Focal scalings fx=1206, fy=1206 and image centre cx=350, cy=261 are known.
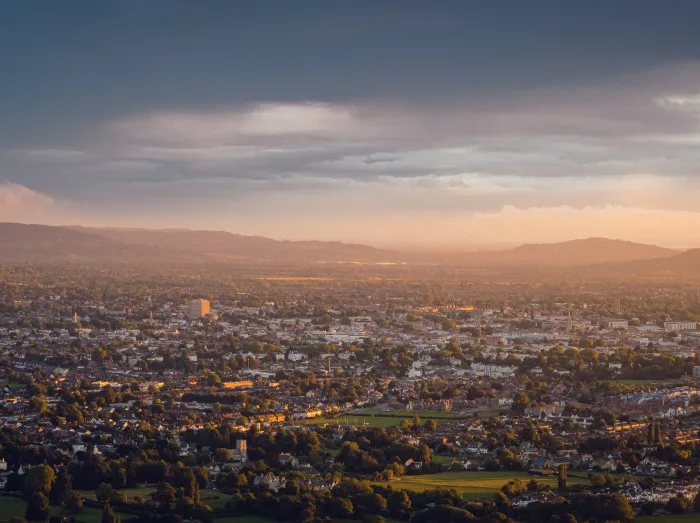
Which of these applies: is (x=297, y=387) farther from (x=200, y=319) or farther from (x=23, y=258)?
(x=23, y=258)

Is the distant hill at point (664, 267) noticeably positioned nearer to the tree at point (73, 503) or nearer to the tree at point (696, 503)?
the tree at point (696, 503)

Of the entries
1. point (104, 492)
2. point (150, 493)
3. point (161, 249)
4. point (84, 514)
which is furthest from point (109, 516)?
point (161, 249)

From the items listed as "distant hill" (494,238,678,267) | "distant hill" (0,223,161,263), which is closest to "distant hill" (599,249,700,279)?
"distant hill" (494,238,678,267)

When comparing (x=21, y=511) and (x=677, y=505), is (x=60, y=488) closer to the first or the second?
(x=21, y=511)

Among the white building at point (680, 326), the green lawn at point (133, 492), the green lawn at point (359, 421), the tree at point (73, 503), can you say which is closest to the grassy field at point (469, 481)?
the green lawn at point (133, 492)

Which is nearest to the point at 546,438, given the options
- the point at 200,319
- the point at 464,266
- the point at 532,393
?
the point at 532,393
